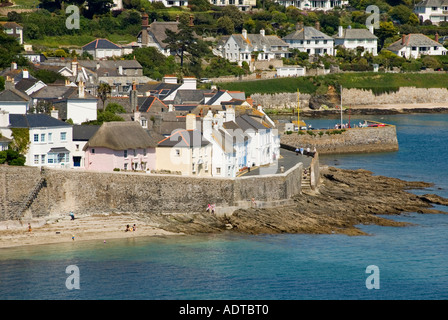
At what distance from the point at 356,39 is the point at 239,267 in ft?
291

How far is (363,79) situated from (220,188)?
2871 inches

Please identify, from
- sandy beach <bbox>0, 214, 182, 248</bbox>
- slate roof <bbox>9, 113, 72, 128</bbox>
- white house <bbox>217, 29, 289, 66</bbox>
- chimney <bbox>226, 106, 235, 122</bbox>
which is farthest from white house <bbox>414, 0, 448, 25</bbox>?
sandy beach <bbox>0, 214, 182, 248</bbox>

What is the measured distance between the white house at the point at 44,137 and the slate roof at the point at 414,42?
85.2 m

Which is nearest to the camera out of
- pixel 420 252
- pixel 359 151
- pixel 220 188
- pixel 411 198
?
pixel 420 252

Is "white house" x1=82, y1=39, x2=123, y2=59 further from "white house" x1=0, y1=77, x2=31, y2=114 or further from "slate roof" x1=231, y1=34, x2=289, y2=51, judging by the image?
"white house" x1=0, y1=77, x2=31, y2=114

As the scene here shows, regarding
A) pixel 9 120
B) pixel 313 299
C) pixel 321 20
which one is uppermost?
pixel 321 20

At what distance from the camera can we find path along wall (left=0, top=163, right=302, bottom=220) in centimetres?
4684

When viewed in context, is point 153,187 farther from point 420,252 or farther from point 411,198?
point 411,198

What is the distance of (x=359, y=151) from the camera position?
84375mm

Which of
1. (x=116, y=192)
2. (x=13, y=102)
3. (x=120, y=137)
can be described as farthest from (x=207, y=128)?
(x=13, y=102)

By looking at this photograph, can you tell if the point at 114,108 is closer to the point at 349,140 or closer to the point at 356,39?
the point at 349,140

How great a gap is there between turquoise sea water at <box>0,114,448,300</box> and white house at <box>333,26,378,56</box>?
256 ft

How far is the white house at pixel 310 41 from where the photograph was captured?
12244cm

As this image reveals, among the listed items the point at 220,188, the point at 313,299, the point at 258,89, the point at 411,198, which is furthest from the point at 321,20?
the point at 313,299
